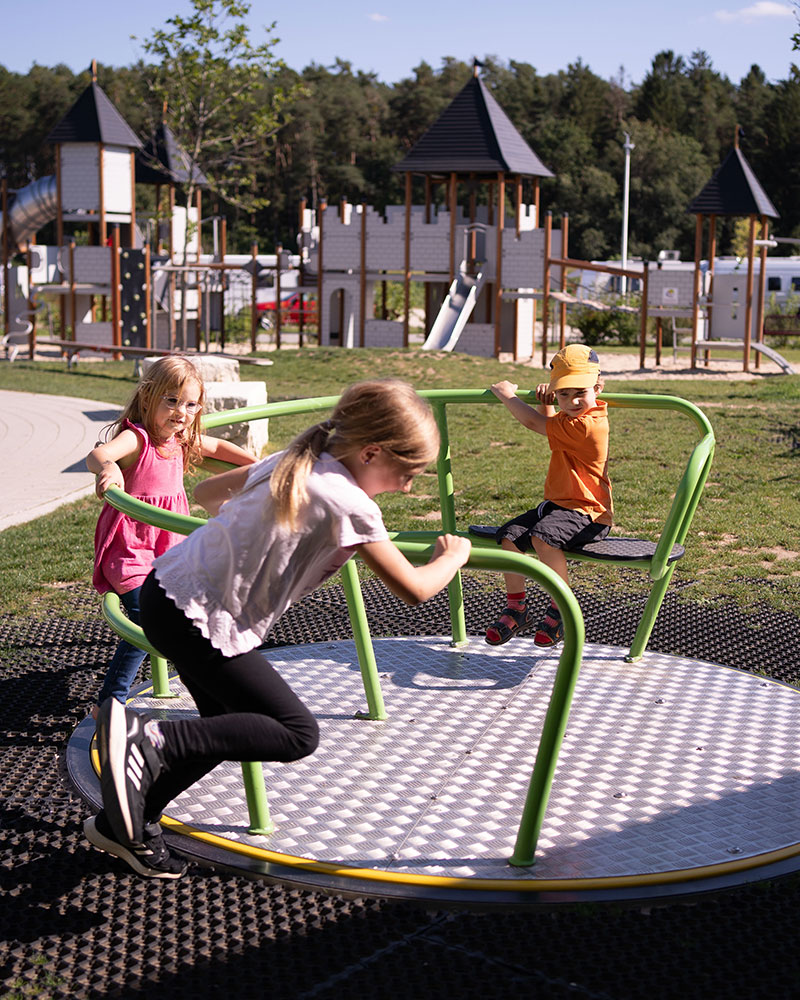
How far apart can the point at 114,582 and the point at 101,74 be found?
74052 mm

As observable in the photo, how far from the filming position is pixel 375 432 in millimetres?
2285

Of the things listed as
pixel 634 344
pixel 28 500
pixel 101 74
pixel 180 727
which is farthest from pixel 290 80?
pixel 180 727

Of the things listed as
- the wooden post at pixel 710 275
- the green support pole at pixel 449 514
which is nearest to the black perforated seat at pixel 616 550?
the green support pole at pixel 449 514

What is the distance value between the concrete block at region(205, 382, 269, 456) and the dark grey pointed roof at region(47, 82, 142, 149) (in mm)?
17496

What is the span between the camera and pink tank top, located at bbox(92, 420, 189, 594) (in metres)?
3.46

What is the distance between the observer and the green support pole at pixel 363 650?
354 centimetres

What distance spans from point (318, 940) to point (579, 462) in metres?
2.33

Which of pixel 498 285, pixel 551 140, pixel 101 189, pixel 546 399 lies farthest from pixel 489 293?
A: pixel 551 140

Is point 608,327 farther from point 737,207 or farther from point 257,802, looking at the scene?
point 257,802

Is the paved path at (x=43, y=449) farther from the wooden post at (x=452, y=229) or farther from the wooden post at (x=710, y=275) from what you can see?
the wooden post at (x=710, y=275)

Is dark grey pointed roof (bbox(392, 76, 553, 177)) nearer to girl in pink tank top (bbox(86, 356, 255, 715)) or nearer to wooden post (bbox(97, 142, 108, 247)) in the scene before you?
wooden post (bbox(97, 142, 108, 247))

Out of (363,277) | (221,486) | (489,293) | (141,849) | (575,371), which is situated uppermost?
(363,277)

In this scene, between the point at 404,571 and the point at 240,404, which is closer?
the point at 404,571

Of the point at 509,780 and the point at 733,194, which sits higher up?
the point at 733,194
